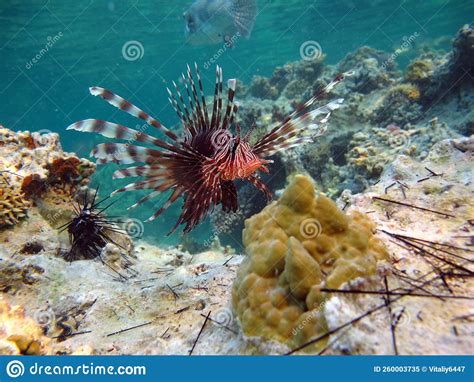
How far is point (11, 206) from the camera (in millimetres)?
3979

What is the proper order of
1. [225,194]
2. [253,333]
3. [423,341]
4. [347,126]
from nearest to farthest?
[423,341], [253,333], [225,194], [347,126]

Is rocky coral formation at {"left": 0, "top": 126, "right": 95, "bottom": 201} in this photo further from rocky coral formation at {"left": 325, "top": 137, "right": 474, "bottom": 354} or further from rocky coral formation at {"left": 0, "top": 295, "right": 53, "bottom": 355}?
rocky coral formation at {"left": 325, "top": 137, "right": 474, "bottom": 354}

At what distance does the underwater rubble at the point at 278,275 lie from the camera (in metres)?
1.70

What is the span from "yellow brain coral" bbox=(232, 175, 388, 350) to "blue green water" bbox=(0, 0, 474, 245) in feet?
→ 33.6

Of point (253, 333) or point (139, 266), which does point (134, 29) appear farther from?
Answer: point (253, 333)

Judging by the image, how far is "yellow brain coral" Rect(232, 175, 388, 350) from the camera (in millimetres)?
1825

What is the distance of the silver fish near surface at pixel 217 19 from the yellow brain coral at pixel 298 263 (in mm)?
8006

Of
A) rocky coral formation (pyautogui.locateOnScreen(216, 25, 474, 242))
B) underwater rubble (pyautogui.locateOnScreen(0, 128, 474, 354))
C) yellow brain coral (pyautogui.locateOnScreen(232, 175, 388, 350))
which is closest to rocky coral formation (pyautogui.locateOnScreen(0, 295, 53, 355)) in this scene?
underwater rubble (pyautogui.locateOnScreen(0, 128, 474, 354))

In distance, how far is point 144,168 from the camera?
330 centimetres

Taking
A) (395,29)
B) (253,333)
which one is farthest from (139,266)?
(395,29)

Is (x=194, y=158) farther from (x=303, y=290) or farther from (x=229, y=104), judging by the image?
(x=303, y=290)

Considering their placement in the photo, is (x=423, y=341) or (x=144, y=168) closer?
(x=423, y=341)

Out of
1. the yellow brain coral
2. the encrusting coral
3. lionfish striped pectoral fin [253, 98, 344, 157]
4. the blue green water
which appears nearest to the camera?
the yellow brain coral

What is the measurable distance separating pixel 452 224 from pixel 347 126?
5833 millimetres
